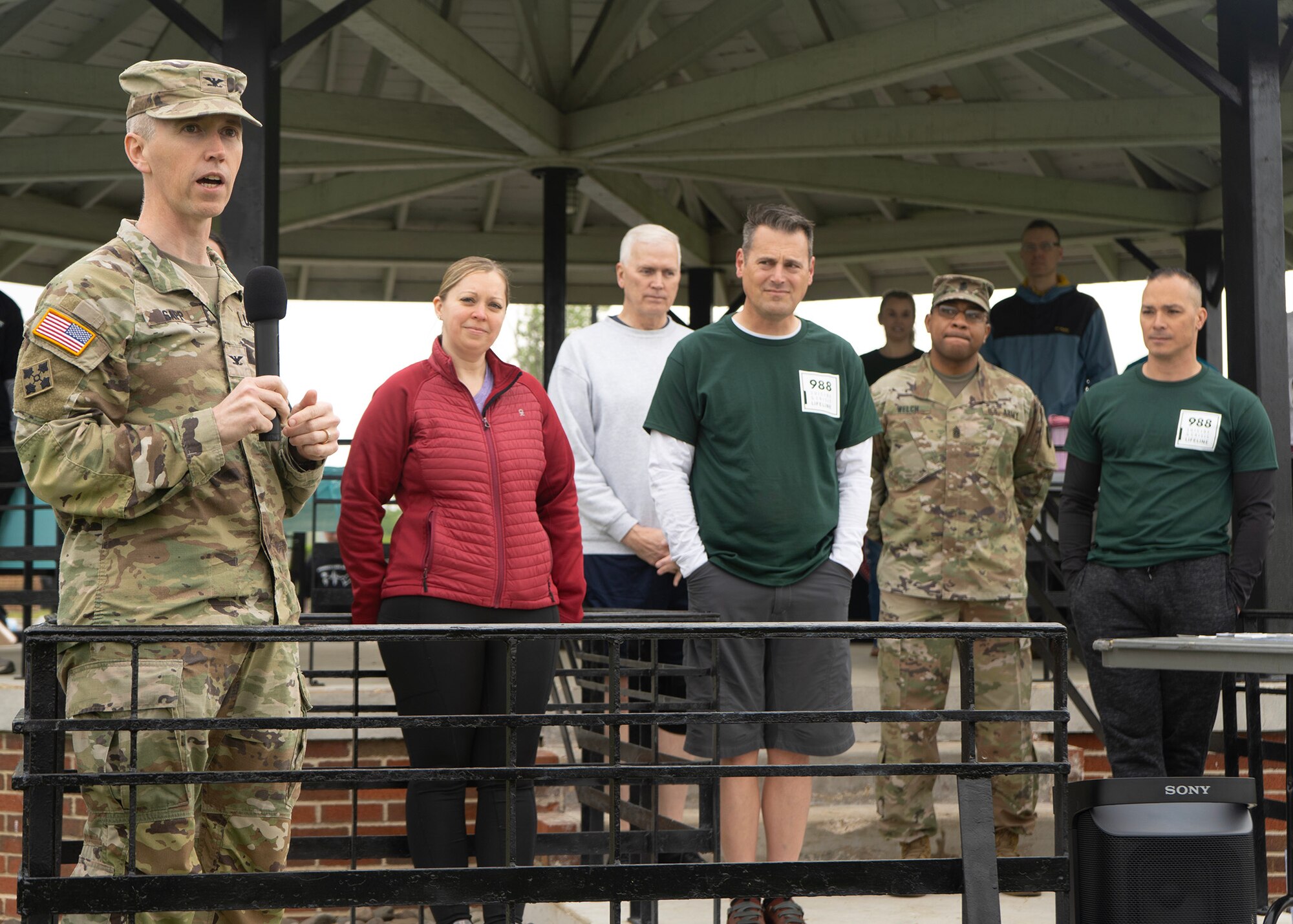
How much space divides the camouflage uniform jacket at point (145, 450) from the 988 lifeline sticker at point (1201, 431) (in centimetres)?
318

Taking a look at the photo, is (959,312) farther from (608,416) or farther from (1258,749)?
(1258,749)

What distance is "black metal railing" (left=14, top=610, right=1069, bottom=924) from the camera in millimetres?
2195

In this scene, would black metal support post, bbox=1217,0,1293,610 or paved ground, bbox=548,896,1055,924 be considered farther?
black metal support post, bbox=1217,0,1293,610

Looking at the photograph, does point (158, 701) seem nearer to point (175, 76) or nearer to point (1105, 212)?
point (175, 76)

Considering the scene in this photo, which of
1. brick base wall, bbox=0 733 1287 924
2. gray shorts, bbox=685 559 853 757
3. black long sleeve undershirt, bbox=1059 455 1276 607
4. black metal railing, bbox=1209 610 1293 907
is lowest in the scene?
brick base wall, bbox=0 733 1287 924

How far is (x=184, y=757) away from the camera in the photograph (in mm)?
2426

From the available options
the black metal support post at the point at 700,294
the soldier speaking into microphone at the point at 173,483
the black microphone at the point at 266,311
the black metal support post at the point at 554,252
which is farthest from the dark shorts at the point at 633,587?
the black metal support post at the point at 700,294

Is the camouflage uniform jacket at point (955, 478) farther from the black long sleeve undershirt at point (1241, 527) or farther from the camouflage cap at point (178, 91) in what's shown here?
the camouflage cap at point (178, 91)

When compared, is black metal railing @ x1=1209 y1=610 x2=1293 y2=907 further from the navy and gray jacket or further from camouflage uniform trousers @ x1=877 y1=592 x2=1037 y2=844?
the navy and gray jacket

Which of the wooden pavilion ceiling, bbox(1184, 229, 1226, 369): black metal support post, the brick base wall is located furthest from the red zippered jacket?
bbox(1184, 229, 1226, 369): black metal support post

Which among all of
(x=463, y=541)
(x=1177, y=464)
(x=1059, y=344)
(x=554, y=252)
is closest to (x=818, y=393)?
(x=463, y=541)

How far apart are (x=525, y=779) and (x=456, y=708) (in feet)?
3.68

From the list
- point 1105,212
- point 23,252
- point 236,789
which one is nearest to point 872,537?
point 236,789

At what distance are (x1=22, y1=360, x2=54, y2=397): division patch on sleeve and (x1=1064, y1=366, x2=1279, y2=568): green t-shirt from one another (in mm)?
3463
